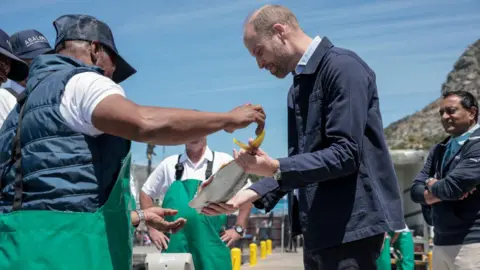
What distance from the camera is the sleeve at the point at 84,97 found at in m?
3.12

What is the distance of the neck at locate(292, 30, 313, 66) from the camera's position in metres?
3.95

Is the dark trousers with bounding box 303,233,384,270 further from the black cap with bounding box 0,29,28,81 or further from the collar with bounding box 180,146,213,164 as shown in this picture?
the collar with bounding box 180,146,213,164

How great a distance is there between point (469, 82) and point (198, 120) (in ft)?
427

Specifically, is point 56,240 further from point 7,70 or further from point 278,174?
point 7,70

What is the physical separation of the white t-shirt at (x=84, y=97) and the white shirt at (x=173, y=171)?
13.7 ft

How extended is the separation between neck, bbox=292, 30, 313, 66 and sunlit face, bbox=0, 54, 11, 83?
1816mm

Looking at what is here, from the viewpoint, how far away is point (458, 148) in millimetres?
6254

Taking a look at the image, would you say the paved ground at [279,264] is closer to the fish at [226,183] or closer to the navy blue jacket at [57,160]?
the fish at [226,183]

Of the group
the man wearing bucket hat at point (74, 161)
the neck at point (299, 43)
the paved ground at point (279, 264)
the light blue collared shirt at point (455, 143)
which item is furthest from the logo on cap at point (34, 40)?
the paved ground at point (279, 264)

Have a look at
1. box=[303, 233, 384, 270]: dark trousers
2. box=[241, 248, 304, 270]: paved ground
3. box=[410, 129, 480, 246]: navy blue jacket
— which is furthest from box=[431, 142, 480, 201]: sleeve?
box=[241, 248, 304, 270]: paved ground

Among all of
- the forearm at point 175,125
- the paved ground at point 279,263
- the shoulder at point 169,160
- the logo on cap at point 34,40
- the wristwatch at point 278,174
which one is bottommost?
the paved ground at point 279,263

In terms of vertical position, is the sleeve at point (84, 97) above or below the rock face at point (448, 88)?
above

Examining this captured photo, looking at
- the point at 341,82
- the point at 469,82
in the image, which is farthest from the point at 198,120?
the point at 469,82

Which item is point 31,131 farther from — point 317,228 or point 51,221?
point 317,228
